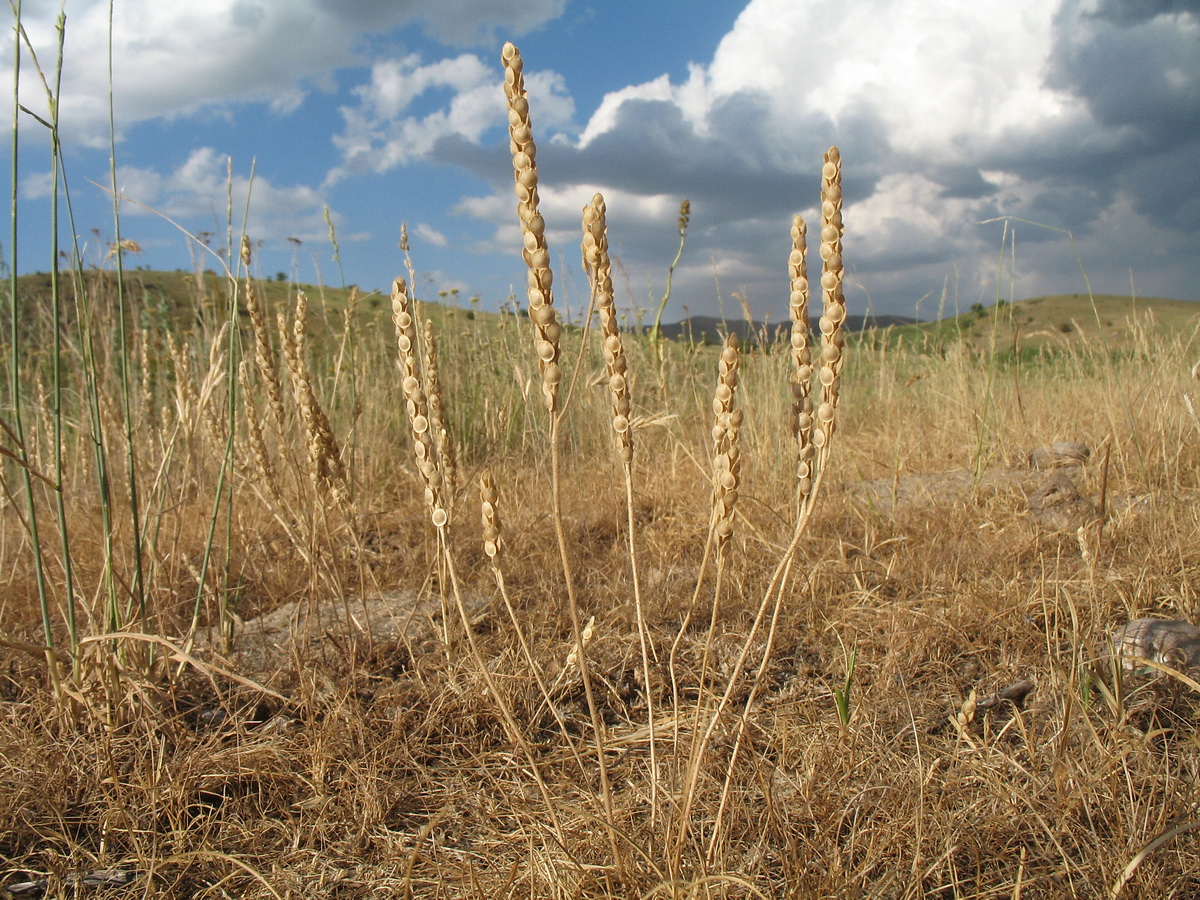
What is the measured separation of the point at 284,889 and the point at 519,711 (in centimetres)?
62

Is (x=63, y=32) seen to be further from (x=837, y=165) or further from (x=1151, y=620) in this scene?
(x=1151, y=620)

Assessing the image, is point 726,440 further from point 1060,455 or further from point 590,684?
point 1060,455

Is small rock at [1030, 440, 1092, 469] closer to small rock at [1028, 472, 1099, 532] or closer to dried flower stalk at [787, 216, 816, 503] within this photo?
small rock at [1028, 472, 1099, 532]

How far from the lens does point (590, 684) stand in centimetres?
141

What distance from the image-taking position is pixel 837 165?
80 centimetres

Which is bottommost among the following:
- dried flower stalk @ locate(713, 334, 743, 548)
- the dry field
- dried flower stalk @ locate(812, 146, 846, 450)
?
the dry field

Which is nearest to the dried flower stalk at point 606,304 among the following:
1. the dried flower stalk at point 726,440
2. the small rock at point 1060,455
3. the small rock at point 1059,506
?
the dried flower stalk at point 726,440

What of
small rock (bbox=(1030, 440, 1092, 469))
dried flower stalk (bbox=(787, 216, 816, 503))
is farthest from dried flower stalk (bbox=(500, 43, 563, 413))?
small rock (bbox=(1030, 440, 1092, 469))

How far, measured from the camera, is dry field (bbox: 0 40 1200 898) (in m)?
1.00

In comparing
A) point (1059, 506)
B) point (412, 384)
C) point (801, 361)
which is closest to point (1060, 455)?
point (1059, 506)

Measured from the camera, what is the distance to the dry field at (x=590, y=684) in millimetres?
1005

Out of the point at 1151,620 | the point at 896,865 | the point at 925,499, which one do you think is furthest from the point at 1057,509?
the point at 896,865

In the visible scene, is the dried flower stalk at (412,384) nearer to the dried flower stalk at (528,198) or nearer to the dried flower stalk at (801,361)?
the dried flower stalk at (528,198)

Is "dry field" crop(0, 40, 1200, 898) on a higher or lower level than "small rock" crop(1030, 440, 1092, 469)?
lower
